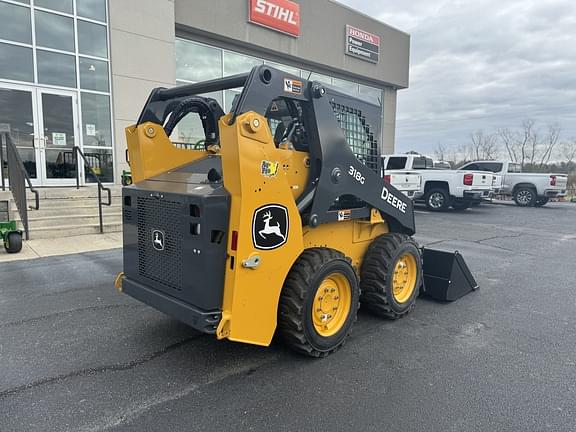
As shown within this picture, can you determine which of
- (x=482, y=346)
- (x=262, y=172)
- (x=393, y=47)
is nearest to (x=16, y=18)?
(x=262, y=172)

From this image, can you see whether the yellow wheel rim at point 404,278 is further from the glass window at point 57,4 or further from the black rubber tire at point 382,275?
the glass window at point 57,4

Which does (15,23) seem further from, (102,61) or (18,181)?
(18,181)

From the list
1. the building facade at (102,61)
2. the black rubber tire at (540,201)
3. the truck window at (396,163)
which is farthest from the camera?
the black rubber tire at (540,201)

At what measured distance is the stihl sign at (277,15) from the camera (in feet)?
52.6

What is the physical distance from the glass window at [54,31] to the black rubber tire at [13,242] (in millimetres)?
6556

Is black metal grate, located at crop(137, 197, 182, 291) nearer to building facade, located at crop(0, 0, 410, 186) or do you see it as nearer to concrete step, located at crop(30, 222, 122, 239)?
concrete step, located at crop(30, 222, 122, 239)

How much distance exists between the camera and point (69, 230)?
8930 millimetres

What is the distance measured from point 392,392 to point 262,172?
6.13ft

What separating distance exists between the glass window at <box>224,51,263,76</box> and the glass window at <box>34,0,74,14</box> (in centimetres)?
589

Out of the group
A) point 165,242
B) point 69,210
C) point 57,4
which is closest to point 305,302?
point 165,242

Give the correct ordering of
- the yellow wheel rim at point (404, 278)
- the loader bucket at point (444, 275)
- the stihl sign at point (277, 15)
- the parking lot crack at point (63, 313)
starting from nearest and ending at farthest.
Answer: the parking lot crack at point (63, 313), the yellow wheel rim at point (404, 278), the loader bucket at point (444, 275), the stihl sign at point (277, 15)

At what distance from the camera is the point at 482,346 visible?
3.81 meters

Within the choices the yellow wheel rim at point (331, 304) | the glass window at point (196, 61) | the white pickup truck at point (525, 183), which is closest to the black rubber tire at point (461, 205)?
the white pickup truck at point (525, 183)

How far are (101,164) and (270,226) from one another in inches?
434
